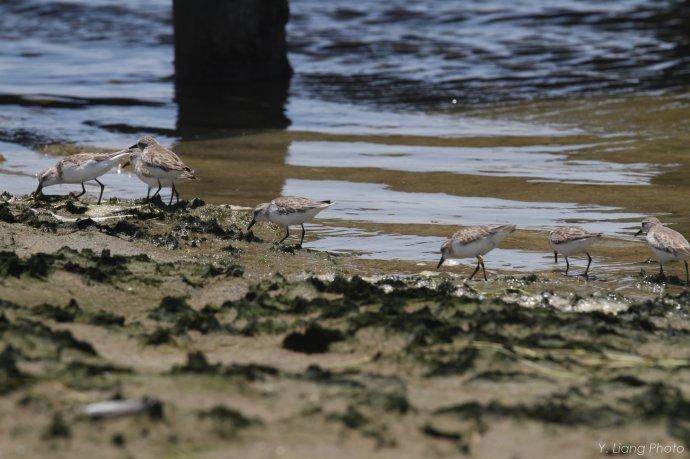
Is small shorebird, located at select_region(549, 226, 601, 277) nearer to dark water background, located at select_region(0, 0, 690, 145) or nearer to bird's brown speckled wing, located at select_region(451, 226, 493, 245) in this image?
bird's brown speckled wing, located at select_region(451, 226, 493, 245)

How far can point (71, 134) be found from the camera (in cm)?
1495

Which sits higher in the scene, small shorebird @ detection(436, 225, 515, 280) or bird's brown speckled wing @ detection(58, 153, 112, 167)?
bird's brown speckled wing @ detection(58, 153, 112, 167)

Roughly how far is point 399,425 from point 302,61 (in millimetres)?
18219

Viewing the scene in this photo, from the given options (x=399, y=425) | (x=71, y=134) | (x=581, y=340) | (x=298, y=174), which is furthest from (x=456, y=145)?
(x=399, y=425)

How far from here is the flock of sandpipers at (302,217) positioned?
27.7 feet

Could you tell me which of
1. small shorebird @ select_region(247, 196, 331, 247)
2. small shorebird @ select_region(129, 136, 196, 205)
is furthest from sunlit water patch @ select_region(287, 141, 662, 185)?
small shorebird @ select_region(247, 196, 331, 247)

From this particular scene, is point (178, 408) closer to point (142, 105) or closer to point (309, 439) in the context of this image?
point (309, 439)

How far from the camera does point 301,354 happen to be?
6.14 metres

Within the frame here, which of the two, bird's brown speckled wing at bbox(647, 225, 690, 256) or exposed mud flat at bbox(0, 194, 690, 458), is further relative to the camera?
bird's brown speckled wing at bbox(647, 225, 690, 256)

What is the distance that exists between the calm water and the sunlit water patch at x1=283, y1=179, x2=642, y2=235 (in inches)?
1.2

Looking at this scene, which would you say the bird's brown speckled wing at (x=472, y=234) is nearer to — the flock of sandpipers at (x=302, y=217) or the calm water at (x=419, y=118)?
the flock of sandpipers at (x=302, y=217)

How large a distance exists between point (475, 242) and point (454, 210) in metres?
2.38

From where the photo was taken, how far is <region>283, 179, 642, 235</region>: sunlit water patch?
1026 centimetres

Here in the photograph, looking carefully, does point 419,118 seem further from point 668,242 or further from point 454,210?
point 668,242
